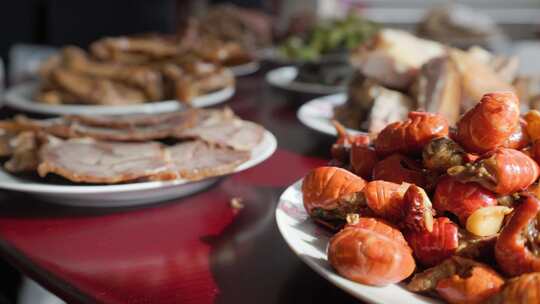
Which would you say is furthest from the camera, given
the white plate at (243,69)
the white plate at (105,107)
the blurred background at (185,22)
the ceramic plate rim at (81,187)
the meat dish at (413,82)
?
the blurred background at (185,22)

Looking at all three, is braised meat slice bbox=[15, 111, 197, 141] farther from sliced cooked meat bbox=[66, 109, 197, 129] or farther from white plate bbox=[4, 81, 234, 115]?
white plate bbox=[4, 81, 234, 115]

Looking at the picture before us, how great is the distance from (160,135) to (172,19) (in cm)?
401

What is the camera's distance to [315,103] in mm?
1457

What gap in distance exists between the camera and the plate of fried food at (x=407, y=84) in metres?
1.20

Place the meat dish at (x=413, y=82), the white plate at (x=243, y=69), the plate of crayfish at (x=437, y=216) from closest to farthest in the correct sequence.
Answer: the plate of crayfish at (x=437, y=216) < the meat dish at (x=413, y=82) < the white plate at (x=243, y=69)

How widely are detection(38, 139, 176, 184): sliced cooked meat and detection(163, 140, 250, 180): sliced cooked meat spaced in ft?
0.07

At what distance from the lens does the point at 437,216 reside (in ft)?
2.13

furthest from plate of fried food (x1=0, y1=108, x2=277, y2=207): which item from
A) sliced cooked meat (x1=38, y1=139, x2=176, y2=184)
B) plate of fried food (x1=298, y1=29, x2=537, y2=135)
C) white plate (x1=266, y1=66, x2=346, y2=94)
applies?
white plate (x1=266, y1=66, x2=346, y2=94)

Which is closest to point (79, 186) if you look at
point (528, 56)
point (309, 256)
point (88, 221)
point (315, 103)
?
point (88, 221)

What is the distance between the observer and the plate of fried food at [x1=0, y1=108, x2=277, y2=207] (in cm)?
92

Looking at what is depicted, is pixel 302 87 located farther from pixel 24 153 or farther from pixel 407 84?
pixel 24 153

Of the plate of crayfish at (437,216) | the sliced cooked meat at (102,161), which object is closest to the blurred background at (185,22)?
the sliced cooked meat at (102,161)

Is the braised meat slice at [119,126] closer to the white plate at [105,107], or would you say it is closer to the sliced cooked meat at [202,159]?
the sliced cooked meat at [202,159]

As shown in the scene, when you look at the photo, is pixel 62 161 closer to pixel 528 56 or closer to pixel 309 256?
pixel 309 256
